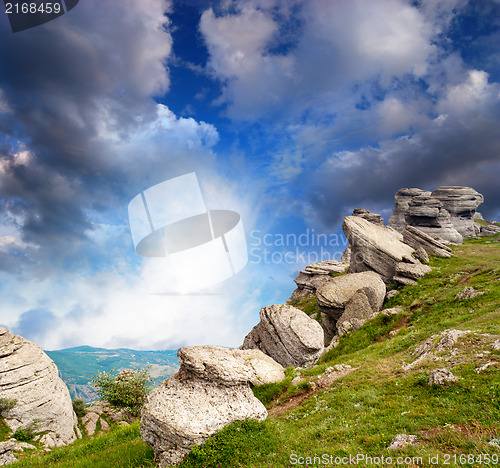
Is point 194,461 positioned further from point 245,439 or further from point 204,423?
point 245,439

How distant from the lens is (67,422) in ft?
134

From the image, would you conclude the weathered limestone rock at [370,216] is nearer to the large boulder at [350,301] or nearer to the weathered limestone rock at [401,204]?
the weathered limestone rock at [401,204]

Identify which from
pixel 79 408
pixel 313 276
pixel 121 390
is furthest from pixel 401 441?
pixel 313 276

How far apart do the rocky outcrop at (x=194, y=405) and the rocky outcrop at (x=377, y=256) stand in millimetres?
40454

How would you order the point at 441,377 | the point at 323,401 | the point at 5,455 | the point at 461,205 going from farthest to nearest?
the point at 461,205 < the point at 5,455 < the point at 323,401 < the point at 441,377

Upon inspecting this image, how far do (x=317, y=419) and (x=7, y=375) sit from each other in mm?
44778

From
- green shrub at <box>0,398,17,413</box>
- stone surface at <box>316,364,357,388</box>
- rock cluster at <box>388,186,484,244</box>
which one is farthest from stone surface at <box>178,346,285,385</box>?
rock cluster at <box>388,186,484,244</box>

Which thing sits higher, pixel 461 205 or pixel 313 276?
pixel 461 205

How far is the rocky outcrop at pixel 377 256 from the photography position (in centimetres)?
4684

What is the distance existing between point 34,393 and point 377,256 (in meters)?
58.7

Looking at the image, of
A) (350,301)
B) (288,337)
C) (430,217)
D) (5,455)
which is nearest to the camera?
(5,455)

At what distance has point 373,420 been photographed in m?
12.4

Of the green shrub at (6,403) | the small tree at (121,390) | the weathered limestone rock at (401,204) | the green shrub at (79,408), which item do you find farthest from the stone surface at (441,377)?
the weathered limestone rock at (401,204)

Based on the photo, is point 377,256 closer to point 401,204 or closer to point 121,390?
point 121,390
